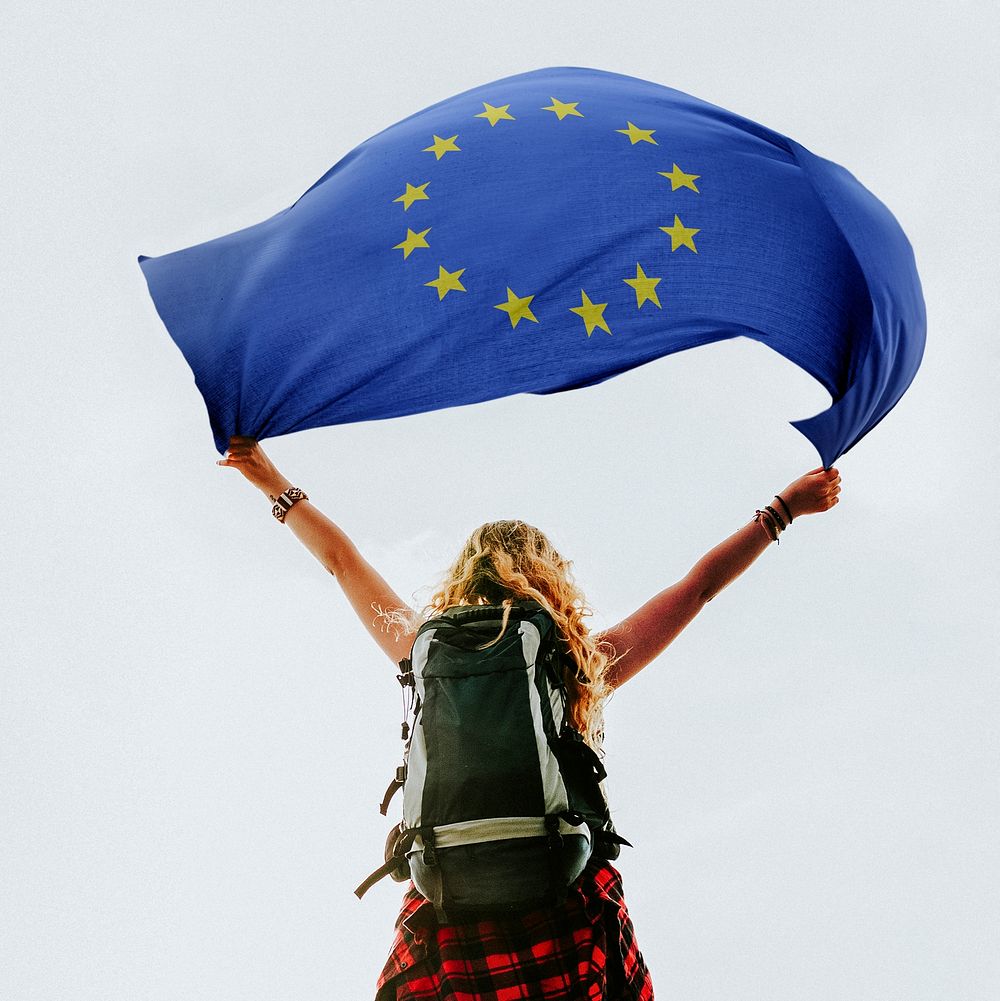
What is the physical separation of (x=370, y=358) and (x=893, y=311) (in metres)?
2.38

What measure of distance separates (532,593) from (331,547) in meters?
1.06

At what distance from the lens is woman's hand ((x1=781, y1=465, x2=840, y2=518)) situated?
17.7 ft

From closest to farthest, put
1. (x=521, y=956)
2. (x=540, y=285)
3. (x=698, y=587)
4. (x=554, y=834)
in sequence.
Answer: (x=554, y=834) < (x=521, y=956) < (x=698, y=587) < (x=540, y=285)

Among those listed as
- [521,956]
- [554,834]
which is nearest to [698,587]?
[554,834]

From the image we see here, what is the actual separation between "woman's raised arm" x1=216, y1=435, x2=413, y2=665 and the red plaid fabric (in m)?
1.17

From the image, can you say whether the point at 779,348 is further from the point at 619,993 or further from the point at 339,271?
the point at 619,993

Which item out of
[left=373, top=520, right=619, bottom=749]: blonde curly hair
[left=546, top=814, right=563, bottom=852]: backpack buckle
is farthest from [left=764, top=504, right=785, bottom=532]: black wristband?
[left=546, top=814, right=563, bottom=852]: backpack buckle

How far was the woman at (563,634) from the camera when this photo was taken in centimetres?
402

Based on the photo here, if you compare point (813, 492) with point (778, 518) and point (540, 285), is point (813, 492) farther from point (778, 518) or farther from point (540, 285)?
point (540, 285)

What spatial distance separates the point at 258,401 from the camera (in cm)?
531

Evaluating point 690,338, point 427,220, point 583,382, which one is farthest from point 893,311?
point 427,220

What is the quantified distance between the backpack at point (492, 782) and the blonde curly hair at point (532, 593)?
23 centimetres

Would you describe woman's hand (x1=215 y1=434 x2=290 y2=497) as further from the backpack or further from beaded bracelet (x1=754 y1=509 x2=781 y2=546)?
beaded bracelet (x1=754 y1=509 x2=781 y2=546)

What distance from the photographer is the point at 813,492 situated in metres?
5.44
